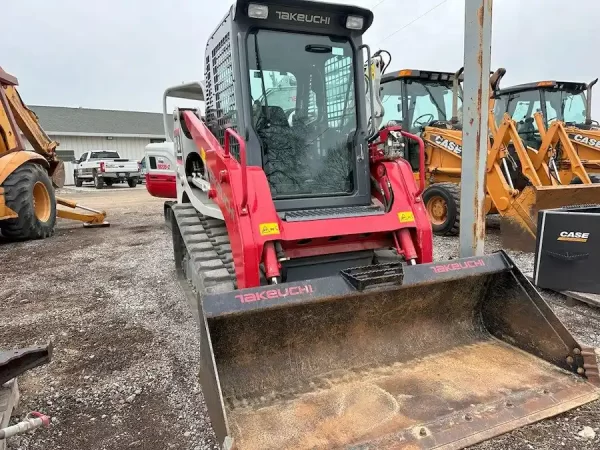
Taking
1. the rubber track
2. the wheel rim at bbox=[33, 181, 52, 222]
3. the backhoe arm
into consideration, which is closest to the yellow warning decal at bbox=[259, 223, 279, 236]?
the rubber track

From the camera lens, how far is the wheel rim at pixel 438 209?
7315 millimetres

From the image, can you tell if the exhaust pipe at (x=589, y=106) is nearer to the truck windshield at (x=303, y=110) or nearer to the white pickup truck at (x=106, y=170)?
the truck windshield at (x=303, y=110)

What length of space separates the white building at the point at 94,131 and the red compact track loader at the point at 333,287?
91.8 ft

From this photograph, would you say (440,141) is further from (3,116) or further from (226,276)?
(3,116)

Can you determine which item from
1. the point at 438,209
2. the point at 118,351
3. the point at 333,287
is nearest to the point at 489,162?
the point at 438,209

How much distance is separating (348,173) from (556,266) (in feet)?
6.84

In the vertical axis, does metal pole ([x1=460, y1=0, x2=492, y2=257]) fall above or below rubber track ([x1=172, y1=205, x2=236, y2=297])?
above

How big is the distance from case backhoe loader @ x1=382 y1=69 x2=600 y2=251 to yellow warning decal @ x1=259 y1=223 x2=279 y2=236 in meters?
3.75

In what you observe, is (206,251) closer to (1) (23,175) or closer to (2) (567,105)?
(1) (23,175)

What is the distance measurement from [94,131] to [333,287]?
31.8m

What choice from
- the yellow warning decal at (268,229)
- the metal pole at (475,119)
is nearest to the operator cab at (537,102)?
the metal pole at (475,119)

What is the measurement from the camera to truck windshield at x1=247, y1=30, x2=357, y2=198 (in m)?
3.69

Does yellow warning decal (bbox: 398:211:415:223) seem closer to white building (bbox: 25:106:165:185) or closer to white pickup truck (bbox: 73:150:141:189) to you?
A: white pickup truck (bbox: 73:150:141:189)

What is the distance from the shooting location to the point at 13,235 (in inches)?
312
